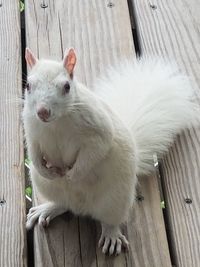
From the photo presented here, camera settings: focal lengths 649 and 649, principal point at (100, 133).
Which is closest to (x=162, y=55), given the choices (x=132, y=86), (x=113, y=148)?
(x=132, y=86)

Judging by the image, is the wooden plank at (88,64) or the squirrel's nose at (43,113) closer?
the squirrel's nose at (43,113)

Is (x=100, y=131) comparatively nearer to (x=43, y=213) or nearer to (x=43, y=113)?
(x=43, y=113)

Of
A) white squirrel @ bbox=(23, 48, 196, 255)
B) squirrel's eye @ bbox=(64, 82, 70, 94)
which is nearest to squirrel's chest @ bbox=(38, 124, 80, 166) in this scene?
white squirrel @ bbox=(23, 48, 196, 255)

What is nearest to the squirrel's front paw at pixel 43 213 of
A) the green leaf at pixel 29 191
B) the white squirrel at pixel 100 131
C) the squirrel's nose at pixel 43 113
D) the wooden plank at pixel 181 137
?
the white squirrel at pixel 100 131

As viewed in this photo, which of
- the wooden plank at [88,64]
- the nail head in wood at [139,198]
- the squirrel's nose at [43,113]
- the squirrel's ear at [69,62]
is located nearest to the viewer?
the squirrel's nose at [43,113]

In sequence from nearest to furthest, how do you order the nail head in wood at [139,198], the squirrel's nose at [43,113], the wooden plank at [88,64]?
the squirrel's nose at [43,113]
the wooden plank at [88,64]
the nail head in wood at [139,198]

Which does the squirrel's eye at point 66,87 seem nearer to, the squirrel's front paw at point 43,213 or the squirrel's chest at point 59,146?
the squirrel's chest at point 59,146

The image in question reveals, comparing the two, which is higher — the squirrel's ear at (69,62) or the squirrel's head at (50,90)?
the squirrel's ear at (69,62)

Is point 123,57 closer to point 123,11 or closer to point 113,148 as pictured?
point 123,11
